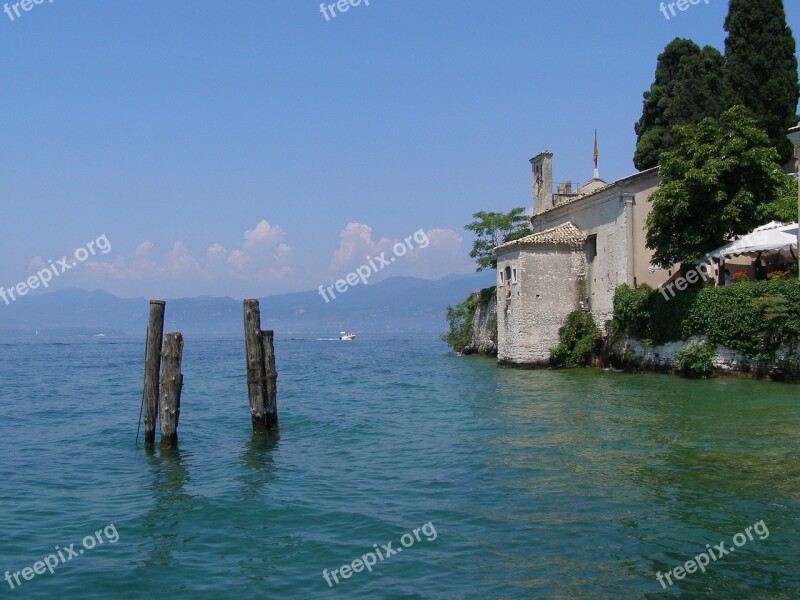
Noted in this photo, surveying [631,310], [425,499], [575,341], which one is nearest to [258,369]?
[425,499]

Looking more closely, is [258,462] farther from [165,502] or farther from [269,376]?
[269,376]

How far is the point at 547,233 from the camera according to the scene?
34188 mm

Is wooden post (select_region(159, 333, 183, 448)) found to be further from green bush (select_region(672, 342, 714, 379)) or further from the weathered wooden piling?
green bush (select_region(672, 342, 714, 379))

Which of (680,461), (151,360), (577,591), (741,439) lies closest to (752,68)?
(741,439)

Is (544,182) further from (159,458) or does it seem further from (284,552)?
(284,552)

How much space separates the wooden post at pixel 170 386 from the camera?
47.6 ft

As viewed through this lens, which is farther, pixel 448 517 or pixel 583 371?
pixel 583 371

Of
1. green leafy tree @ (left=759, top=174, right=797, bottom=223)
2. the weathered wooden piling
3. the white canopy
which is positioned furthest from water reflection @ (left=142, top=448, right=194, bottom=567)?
green leafy tree @ (left=759, top=174, right=797, bottom=223)

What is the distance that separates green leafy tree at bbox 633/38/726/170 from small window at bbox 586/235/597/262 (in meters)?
5.66

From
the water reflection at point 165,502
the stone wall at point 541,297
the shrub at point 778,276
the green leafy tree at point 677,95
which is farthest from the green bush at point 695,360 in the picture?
the water reflection at point 165,502

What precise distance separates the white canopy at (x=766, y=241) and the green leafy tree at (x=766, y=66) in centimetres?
977

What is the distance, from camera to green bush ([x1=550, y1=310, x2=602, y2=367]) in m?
32.3

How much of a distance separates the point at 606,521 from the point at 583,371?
22107 mm

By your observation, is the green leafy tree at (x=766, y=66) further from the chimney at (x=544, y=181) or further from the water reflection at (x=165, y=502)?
the water reflection at (x=165, y=502)
